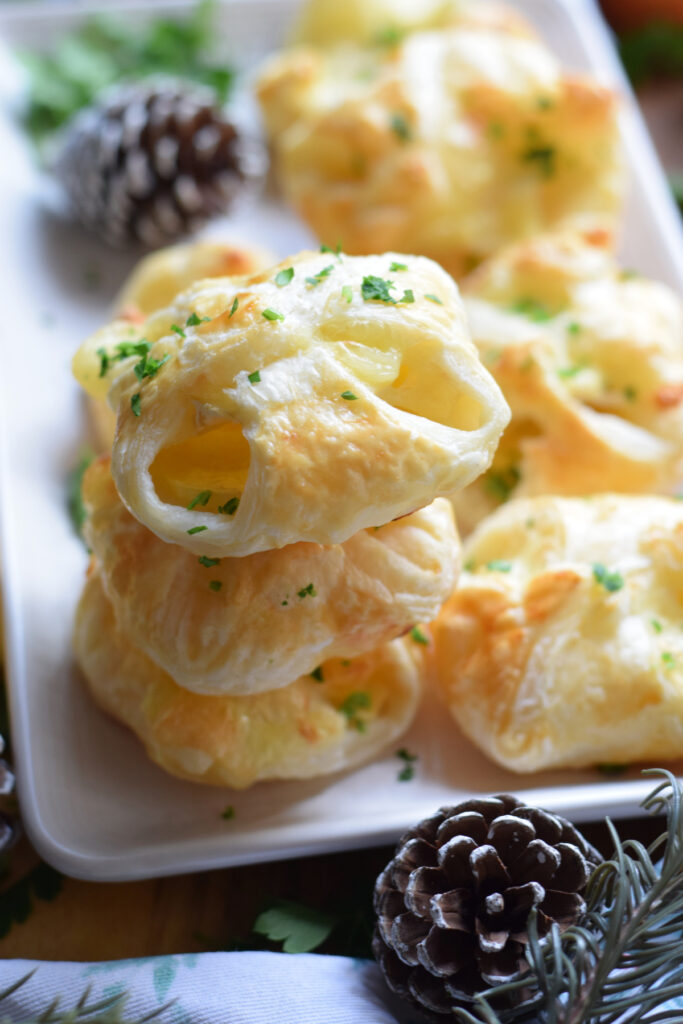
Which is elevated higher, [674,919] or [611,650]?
[611,650]

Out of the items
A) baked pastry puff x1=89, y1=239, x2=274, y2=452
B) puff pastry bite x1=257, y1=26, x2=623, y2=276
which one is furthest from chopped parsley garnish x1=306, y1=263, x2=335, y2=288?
puff pastry bite x1=257, y1=26, x2=623, y2=276

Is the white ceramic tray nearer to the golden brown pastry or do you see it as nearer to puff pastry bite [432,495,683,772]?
puff pastry bite [432,495,683,772]

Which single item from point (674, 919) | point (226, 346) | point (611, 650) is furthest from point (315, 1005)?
point (226, 346)

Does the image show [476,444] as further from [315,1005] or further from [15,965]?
[15,965]

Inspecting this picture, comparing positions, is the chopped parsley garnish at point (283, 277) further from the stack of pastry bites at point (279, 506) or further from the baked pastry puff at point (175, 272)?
the baked pastry puff at point (175, 272)

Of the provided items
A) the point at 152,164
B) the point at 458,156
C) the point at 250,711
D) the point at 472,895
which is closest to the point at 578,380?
the point at 458,156

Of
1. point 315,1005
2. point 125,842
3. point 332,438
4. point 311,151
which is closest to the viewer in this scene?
point 332,438

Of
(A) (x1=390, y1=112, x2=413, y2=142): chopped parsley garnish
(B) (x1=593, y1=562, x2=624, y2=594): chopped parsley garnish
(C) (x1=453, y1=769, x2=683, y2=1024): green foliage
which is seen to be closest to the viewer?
(C) (x1=453, y1=769, x2=683, y2=1024): green foliage
